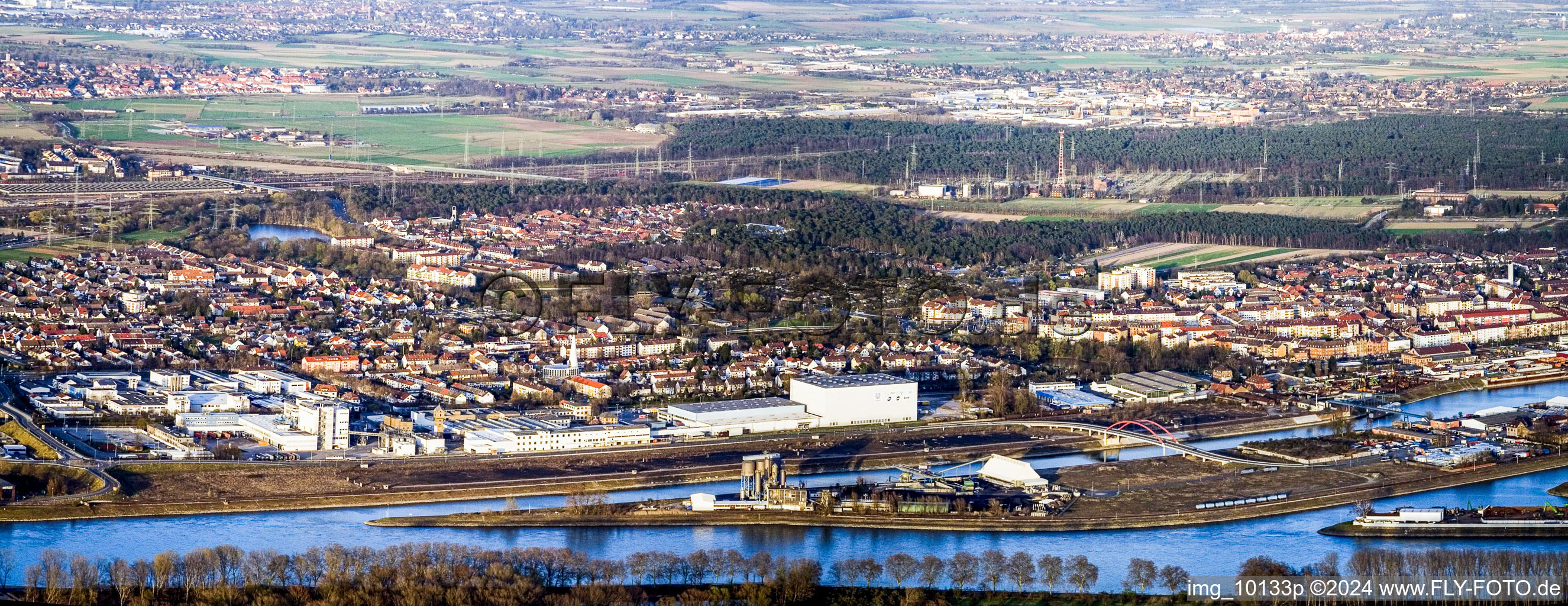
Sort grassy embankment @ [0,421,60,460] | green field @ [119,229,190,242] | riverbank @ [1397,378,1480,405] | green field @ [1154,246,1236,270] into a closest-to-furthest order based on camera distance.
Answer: grassy embankment @ [0,421,60,460], riverbank @ [1397,378,1480,405], green field @ [1154,246,1236,270], green field @ [119,229,190,242]

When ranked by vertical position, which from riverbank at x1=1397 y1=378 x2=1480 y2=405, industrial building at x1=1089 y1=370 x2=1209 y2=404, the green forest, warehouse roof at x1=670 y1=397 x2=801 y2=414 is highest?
the green forest

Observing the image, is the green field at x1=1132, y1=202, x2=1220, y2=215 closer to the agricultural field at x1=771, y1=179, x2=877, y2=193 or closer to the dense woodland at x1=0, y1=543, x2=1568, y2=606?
the agricultural field at x1=771, y1=179, x2=877, y2=193

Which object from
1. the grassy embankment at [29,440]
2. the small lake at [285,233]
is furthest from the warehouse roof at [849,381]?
the small lake at [285,233]

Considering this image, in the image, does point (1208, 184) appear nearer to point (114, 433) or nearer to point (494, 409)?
point (494, 409)

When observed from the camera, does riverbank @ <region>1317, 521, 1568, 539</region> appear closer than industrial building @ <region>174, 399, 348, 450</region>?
Yes

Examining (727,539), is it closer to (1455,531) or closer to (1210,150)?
(1455,531)

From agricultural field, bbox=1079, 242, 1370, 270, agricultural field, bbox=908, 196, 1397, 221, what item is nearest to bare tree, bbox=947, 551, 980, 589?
agricultural field, bbox=1079, 242, 1370, 270

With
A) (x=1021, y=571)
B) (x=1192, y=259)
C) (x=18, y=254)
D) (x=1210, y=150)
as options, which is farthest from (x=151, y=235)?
Answer: (x=1021, y=571)

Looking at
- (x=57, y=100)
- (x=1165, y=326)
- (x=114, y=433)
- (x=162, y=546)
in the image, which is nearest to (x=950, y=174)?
(x=1165, y=326)
